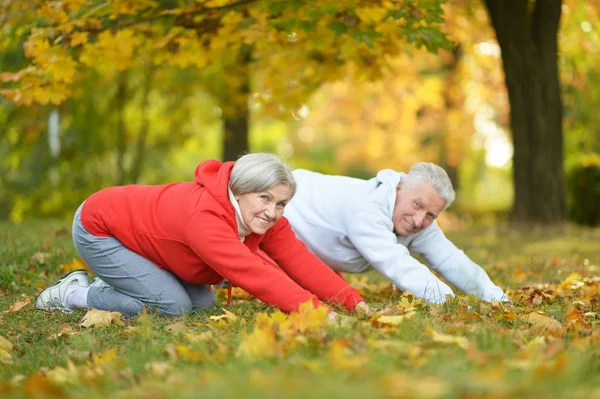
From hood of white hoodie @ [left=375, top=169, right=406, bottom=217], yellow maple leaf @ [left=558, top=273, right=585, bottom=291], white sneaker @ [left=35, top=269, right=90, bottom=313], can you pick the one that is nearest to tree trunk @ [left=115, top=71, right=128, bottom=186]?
white sneaker @ [left=35, top=269, right=90, bottom=313]

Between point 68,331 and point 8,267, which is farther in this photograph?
point 8,267

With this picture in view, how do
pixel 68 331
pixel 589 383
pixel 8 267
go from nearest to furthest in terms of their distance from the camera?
1. pixel 589 383
2. pixel 68 331
3. pixel 8 267

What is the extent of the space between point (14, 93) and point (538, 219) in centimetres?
686

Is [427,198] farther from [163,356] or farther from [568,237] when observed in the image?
[568,237]

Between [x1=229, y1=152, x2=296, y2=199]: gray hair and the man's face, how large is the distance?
35.8 inches

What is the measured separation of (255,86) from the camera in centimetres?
1292

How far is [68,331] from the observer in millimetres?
3617

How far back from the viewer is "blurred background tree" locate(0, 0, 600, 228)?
579 cm

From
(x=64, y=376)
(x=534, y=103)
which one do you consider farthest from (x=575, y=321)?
(x=534, y=103)

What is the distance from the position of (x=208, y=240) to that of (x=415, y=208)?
1.40 m

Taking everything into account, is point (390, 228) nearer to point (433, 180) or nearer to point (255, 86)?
point (433, 180)

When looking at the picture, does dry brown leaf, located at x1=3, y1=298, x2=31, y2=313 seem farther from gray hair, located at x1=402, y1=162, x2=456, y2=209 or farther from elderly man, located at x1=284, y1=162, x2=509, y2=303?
gray hair, located at x1=402, y1=162, x2=456, y2=209

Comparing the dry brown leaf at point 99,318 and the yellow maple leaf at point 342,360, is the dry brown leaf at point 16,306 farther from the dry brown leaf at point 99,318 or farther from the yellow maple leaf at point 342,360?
the yellow maple leaf at point 342,360

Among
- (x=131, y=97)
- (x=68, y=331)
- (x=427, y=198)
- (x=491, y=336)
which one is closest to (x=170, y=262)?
(x=68, y=331)
